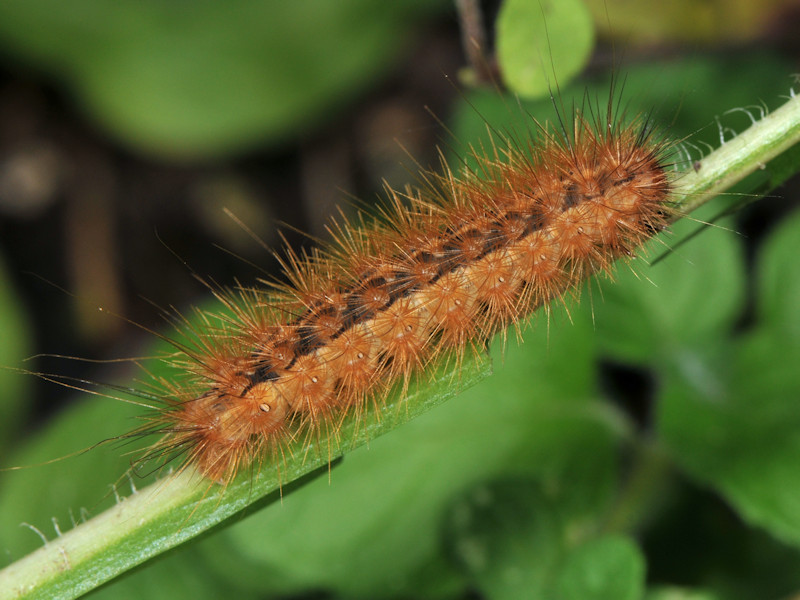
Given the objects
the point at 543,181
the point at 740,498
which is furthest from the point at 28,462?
the point at 740,498

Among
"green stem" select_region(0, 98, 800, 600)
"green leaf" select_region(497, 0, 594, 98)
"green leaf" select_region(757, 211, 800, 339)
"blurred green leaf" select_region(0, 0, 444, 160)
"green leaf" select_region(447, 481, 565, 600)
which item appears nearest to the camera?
"green stem" select_region(0, 98, 800, 600)

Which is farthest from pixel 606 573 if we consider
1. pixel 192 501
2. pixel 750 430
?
pixel 192 501

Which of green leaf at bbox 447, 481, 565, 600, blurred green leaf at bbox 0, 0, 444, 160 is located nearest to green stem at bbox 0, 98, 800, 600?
green leaf at bbox 447, 481, 565, 600

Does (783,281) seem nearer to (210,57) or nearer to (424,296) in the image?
(424,296)

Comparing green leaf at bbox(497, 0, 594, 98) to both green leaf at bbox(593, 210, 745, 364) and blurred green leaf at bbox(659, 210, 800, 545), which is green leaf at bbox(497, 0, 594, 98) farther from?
blurred green leaf at bbox(659, 210, 800, 545)

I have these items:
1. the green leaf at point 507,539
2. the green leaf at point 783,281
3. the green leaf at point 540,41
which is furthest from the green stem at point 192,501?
the green leaf at point 783,281

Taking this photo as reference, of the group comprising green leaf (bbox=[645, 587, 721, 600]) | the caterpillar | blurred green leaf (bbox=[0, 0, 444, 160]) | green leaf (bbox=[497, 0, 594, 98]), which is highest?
blurred green leaf (bbox=[0, 0, 444, 160])
